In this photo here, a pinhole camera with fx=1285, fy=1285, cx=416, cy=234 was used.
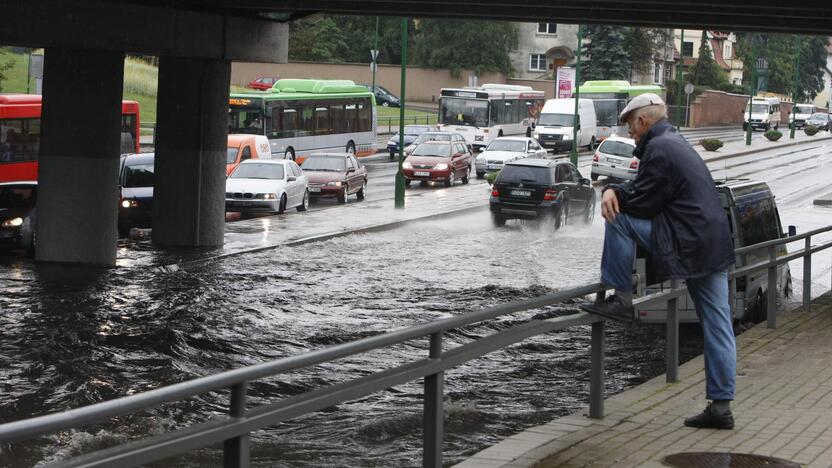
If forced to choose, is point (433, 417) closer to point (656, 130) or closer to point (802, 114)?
point (656, 130)

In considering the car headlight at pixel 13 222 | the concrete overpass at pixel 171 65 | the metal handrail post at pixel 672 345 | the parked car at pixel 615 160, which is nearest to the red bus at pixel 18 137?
the concrete overpass at pixel 171 65

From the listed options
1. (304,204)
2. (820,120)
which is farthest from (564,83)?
(820,120)

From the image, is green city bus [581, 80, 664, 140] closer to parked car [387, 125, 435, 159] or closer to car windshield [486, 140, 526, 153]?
parked car [387, 125, 435, 159]

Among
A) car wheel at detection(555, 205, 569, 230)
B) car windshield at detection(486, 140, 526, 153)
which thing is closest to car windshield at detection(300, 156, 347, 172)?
car wheel at detection(555, 205, 569, 230)

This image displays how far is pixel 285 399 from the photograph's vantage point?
17.8ft

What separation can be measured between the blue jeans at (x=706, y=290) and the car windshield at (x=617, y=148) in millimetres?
40267

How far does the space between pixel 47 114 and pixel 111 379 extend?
409 inches

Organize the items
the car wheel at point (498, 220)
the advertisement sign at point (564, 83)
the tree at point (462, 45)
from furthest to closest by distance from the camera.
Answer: the tree at point (462, 45)
the advertisement sign at point (564, 83)
the car wheel at point (498, 220)

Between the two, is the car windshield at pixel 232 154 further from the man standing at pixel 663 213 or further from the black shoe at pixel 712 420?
the man standing at pixel 663 213

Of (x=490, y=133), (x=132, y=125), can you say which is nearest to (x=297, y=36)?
(x=490, y=133)

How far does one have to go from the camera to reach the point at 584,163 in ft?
195

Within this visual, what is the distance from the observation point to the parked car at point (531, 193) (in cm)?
3319

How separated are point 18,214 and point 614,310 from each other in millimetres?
19486

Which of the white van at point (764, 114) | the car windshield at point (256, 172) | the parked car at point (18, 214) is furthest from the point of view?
the white van at point (764, 114)
